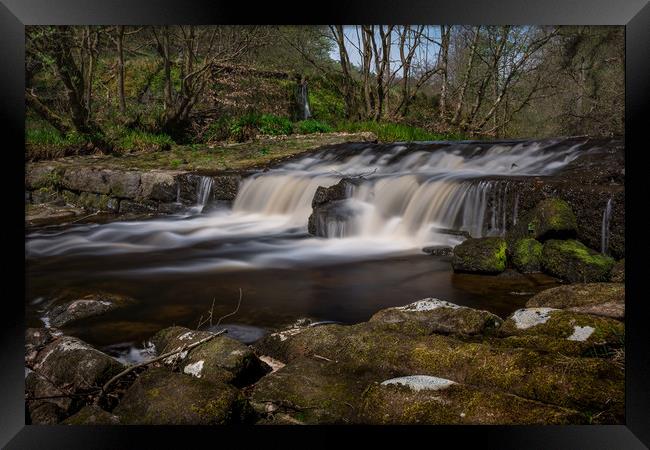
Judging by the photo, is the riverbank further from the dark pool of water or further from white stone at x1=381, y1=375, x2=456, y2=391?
the dark pool of water

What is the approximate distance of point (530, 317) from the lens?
2.49 meters

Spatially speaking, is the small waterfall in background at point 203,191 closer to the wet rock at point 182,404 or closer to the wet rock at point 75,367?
the wet rock at point 75,367

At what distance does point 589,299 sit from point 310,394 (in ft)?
5.65

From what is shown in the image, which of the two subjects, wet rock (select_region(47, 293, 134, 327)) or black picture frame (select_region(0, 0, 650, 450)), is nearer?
black picture frame (select_region(0, 0, 650, 450))

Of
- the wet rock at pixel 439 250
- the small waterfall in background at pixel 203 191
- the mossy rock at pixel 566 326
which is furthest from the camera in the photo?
the small waterfall in background at pixel 203 191

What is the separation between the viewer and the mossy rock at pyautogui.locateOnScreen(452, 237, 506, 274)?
4.24 m

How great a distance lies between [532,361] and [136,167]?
785 cm

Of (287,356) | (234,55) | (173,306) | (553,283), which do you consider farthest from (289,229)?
(234,55)

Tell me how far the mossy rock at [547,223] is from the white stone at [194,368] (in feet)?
10.7

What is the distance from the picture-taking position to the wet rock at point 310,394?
184 centimetres

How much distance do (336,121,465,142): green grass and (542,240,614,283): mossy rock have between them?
7861 mm

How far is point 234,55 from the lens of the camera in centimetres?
1147

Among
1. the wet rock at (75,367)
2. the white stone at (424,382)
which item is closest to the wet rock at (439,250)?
the white stone at (424,382)

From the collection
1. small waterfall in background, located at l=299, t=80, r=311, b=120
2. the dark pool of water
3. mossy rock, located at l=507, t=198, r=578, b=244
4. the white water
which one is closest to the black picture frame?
the dark pool of water
